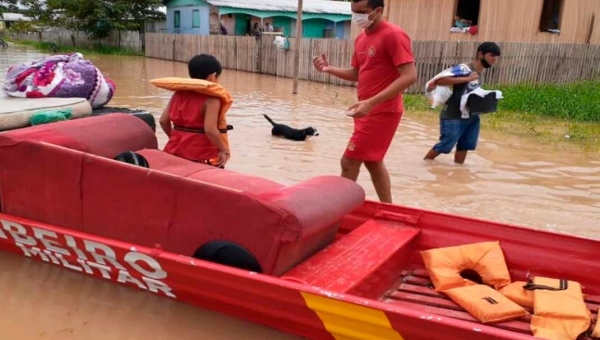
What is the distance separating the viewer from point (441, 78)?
6.45 m

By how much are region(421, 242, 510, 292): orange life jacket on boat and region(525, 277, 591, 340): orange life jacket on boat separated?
0.22m

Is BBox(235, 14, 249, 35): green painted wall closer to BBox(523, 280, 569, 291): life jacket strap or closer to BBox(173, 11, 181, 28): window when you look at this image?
BBox(173, 11, 181, 28): window

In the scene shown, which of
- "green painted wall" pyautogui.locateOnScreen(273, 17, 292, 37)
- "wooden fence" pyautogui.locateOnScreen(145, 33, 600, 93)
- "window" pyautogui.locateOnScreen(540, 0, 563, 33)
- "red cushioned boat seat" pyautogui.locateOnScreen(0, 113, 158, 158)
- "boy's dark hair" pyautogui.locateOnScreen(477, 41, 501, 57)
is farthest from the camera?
"green painted wall" pyautogui.locateOnScreen(273, 17, 292, 37)

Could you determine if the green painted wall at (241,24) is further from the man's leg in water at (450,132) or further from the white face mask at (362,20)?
the white face mask at (362,20)

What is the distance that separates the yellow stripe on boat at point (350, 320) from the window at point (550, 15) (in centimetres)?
1681

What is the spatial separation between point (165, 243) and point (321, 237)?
0.89 m

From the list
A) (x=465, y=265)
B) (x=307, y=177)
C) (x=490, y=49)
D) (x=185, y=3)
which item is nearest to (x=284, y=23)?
(x=185, y=3)

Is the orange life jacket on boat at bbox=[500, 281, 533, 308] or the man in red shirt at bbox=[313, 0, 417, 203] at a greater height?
the man in red shirt at bbox=[313, 0, 417, 203]

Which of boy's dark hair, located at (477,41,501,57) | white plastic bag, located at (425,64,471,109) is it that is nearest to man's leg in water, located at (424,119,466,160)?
white plastic bag, located at (425,64,471,109)

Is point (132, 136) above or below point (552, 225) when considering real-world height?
above

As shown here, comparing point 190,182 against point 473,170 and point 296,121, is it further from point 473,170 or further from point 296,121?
point 296,121

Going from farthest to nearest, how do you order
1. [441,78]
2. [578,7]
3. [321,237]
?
[578,7]
[441,78]
[321,237]

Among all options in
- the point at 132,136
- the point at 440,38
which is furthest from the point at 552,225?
the point at 440,38

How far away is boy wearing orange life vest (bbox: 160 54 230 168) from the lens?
3.82 m
